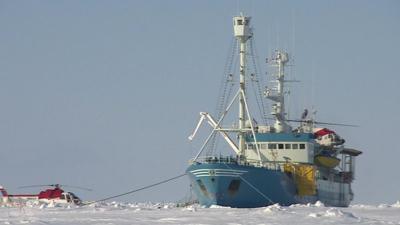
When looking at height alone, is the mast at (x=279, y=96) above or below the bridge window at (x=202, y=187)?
above

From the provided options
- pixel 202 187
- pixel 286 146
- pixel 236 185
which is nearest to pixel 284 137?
pixel 286 146

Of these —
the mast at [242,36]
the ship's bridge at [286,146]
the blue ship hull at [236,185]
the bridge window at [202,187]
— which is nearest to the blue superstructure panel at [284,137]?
the ship's bridge at [286,146]

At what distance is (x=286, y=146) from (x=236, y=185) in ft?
34.3

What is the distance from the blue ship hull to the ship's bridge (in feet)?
21.9

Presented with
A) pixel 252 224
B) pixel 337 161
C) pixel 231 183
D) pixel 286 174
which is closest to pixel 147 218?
pixel 252 224

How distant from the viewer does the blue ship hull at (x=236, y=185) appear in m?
73.8

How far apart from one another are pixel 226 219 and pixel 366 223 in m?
6.32

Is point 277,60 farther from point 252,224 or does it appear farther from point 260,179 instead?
point 252,224

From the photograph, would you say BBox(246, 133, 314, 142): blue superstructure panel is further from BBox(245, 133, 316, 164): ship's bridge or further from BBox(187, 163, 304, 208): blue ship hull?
BBox(187, 163, 304, 208): blue ship hull

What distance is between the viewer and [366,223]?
43.8 metres

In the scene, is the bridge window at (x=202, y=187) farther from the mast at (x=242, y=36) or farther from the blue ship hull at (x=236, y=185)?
the mast at (x=242, y=36)

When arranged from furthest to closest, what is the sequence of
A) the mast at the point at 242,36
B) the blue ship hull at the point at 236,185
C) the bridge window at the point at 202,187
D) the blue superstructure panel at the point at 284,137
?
1. the blue superstructure panel at the point at 284,137
2. the mast at the point at 242,36
3. the bridge window at the point at 202,187
4. the blue ship hull at the point at 236,185

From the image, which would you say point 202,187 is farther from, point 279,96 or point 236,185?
point 279,96

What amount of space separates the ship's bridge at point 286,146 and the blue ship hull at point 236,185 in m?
6.67
